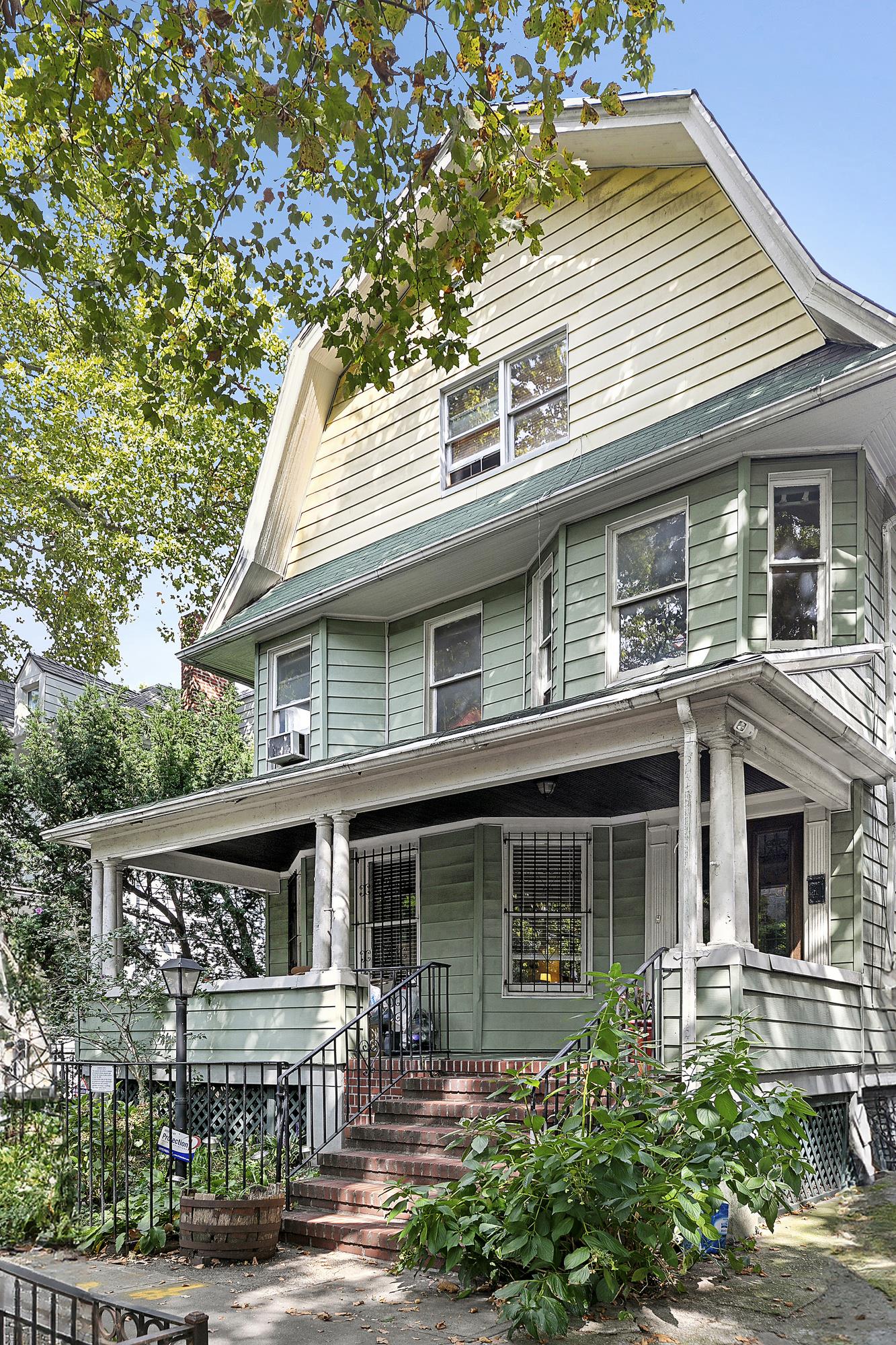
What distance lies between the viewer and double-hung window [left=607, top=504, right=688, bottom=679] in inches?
423

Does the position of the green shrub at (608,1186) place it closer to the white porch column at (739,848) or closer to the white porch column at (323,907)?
the white porch column at (739,848)

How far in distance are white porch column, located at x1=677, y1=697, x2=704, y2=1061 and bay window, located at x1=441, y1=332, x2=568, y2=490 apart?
5121mm

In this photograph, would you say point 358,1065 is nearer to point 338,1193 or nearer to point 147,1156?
point 338,1193

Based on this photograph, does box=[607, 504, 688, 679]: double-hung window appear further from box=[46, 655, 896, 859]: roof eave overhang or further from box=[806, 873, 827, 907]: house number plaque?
box=[806, 873, 827, 907]: house number plaque

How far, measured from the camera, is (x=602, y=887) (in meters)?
12.0

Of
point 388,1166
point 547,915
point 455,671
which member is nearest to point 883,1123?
point 547,915

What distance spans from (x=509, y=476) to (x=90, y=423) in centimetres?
1377

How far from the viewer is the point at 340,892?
11.3m

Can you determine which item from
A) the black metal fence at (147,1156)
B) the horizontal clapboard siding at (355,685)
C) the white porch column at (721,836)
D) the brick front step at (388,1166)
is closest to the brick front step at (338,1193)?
the brick front step at (388,1166)

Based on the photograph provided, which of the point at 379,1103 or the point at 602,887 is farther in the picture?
the point at 602,887

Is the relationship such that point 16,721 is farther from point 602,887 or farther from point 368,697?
point 602,887

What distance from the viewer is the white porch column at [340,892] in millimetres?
11266

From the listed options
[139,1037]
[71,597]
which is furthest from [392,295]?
[71,597]

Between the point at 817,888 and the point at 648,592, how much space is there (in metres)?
3.10
